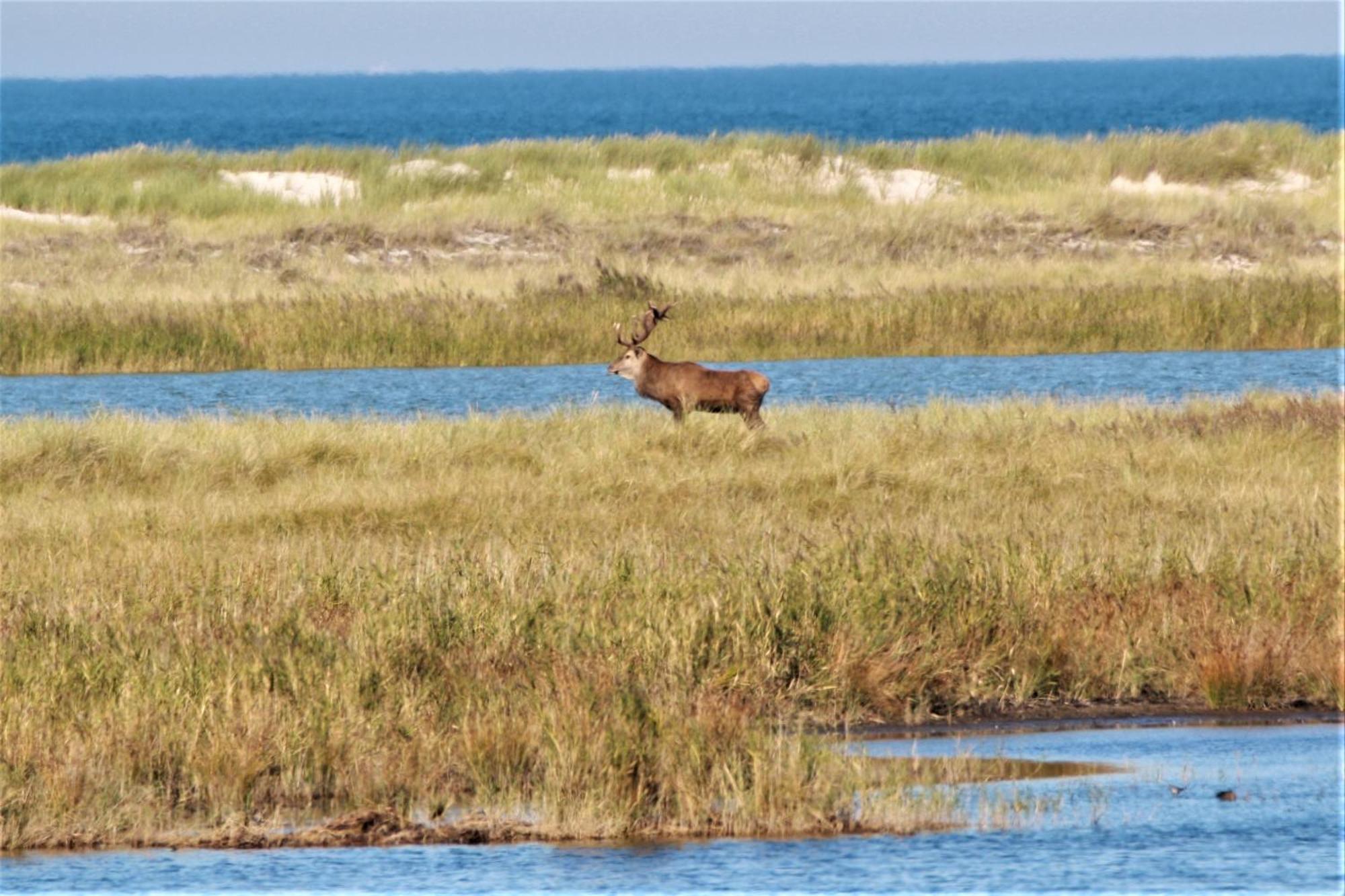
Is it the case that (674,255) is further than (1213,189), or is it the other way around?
(1213,189)

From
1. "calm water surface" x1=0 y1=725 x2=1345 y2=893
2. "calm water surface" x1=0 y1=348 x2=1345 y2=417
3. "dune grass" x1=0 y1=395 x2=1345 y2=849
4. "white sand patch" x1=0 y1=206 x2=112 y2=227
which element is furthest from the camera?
"white sand patch" x1=0 y1=206 x2=112 y2=227

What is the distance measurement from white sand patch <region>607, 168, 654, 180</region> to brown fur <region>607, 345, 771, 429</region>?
86.2 feet

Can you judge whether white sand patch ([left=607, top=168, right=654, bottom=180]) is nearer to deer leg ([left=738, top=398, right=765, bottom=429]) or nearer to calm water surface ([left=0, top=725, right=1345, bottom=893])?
deer leg ([left=738, top=398, right=765, bottom=429])

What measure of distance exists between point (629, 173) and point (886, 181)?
570 centimetres

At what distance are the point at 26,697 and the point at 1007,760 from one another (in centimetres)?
439

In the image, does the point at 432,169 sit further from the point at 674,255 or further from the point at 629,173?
the point at 674,255

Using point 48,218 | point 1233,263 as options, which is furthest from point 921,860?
point 48,218

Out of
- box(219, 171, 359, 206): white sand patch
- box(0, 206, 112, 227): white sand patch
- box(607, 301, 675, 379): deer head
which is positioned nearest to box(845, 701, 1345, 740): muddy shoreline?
box(607, 301, 675, 379): deer head

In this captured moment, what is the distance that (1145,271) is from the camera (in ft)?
109

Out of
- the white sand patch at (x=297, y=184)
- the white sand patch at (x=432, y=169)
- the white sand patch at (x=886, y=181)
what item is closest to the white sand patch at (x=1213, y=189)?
the white sand patch at (x=886, y=181)

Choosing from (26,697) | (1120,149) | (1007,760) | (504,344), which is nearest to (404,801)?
(26,697)

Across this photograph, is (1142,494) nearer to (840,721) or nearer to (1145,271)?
(840,721)

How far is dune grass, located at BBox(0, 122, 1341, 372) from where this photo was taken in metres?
28.6

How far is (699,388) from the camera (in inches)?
696
